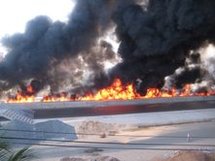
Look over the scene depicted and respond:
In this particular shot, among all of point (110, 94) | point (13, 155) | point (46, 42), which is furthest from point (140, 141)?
point (46, 42)

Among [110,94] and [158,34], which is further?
[110,94]

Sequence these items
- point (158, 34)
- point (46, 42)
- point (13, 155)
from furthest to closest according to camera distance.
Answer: point (46, 42), point (158, 34), point (13, 155)

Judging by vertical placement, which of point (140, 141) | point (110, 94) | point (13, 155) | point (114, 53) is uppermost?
point (114, 53)

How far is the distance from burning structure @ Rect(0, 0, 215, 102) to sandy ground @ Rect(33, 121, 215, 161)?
6915mm

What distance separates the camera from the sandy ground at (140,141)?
14.6 m

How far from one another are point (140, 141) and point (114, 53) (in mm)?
14352

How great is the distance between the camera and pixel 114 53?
31031 millimetres

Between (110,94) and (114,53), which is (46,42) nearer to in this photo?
(110,94)

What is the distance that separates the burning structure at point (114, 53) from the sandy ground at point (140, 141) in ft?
22.7

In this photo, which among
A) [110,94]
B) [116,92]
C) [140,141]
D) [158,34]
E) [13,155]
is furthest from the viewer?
[110,94]

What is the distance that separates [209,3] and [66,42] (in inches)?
334

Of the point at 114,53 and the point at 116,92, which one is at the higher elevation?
the point at 114,53

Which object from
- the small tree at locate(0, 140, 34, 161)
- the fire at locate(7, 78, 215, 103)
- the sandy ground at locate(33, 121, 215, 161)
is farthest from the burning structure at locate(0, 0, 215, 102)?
the small tree at locate(0, 140, 34, 161)

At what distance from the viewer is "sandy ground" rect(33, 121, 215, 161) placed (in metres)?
14.6
